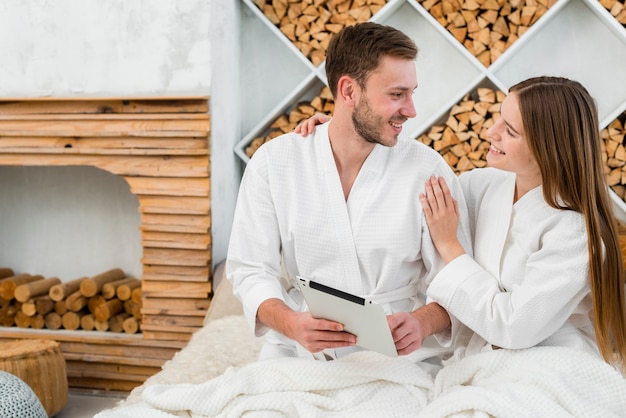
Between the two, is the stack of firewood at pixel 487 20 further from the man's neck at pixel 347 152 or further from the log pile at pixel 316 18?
the man's neck at pixel 347 152

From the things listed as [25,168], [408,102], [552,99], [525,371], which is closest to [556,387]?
[525,371]

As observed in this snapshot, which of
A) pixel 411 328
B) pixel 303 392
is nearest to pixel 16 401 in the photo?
pixel 303 392

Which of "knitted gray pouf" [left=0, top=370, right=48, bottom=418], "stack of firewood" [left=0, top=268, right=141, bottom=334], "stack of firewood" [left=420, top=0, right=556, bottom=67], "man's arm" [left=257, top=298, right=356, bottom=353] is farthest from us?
"stack of firewood" [left=0, top=268, right=141, bottom=334]

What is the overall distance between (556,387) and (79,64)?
242cm

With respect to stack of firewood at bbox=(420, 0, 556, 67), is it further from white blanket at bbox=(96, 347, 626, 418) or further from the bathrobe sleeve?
white blanket at bbox=(96, 347, 626, 418)

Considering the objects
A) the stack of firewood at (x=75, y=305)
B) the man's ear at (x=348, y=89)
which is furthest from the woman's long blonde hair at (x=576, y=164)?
the stack of firewood at (x=75, y=305)

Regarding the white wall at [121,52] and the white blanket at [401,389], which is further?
the white wall at [121,52]

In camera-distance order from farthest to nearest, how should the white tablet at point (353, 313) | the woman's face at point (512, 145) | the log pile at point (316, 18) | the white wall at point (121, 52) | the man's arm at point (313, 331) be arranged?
the log pile at point (316, 18), the white wall at point (121, 52), the woman's face at point (512, 145), the man's arm at point (313, 331), the white tablet at point (353, 313)

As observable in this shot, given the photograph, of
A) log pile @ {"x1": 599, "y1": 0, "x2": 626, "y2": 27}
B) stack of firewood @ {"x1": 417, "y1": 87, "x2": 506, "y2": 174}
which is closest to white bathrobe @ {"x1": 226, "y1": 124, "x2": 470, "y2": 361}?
stack of firewood @ {"x1": 417, "y1": 87, "x2": 506, "y2": 174}

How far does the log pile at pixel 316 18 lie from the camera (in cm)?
329

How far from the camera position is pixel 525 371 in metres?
1.53

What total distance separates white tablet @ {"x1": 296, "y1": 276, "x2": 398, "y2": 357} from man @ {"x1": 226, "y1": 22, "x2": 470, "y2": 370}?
27cm

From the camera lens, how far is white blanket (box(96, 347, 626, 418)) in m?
1.45

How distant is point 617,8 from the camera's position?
3074mm
